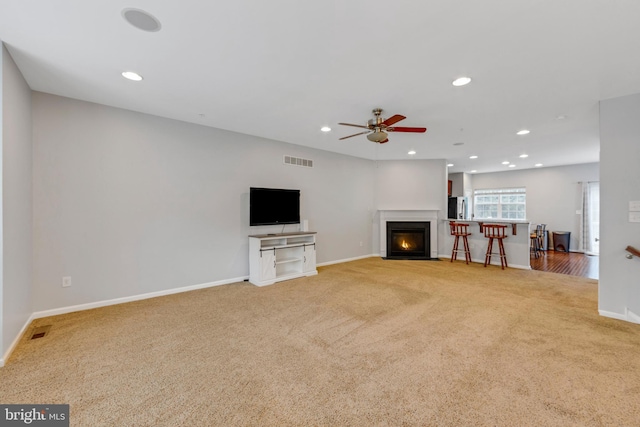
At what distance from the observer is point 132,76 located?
2.86 metres

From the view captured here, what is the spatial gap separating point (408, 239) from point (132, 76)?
6.64 m

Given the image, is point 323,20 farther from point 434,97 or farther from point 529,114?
→ point 529,114

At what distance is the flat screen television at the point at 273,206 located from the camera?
16.1 feet

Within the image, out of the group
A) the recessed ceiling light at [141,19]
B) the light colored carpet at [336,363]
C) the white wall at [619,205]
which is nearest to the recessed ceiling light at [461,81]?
the white wall at [619,205]

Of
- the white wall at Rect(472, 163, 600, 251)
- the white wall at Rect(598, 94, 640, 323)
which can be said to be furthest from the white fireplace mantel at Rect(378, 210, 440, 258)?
the white wall at Rect(472, 163, 600, 251)

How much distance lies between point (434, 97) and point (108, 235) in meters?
4.63

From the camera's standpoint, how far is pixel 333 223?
647cm

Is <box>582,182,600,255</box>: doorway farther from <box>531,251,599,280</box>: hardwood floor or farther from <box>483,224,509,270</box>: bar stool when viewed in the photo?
<box>483,224,509,270</box>: bar stool

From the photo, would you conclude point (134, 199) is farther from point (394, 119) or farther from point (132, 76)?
point (394, 119)

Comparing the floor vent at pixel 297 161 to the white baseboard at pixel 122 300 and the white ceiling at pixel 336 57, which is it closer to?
the white ceiling at pixel 336 57

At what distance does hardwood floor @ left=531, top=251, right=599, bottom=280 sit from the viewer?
5620 millimetres

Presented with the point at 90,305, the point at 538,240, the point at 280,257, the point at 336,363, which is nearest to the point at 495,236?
the point at 538,240

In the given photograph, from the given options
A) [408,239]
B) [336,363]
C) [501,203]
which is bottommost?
[336,363]

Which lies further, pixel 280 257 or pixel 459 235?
pixel 459 235
